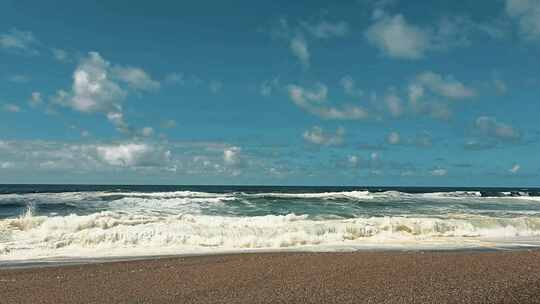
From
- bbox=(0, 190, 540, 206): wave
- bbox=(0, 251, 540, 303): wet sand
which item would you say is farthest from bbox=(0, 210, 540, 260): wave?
bbox=(0, 190, 540, 206): wave

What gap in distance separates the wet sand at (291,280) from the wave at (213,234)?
3410 millimetres

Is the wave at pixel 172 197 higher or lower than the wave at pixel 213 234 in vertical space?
higher

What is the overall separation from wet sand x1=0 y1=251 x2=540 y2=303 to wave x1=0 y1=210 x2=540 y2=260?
341 cm

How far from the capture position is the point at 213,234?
15266 mm

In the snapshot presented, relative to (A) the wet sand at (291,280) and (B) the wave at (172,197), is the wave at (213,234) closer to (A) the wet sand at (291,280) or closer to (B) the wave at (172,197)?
(A) the wet sand at (291,280)

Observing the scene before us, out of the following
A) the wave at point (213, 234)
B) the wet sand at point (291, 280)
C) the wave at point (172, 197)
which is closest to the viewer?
the wet sand at point (291, 280)

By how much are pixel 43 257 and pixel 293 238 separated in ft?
24.9

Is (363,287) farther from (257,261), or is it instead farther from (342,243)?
(342,243)

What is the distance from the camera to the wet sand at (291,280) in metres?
6.38

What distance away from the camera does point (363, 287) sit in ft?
22.7

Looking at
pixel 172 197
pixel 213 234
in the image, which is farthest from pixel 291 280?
pixel 172 197

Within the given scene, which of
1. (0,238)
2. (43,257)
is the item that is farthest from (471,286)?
(0,238)

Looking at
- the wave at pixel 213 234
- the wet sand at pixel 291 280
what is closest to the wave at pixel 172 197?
the wave at pixel 213 234

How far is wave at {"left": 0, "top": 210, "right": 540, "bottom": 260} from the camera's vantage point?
13242mm
